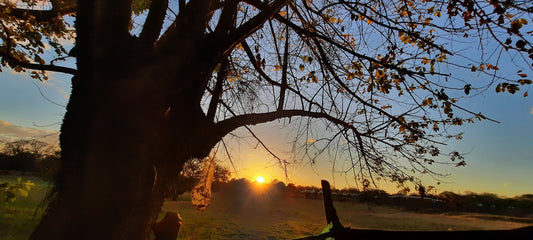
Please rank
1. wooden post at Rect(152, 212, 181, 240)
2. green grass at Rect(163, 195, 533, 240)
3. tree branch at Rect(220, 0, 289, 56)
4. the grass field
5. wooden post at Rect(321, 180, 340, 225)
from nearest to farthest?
wooden post at Rect(321, 180, 340, 225)
wooden post at Rect(152, 212, 181, 240)
tree branch at Rect(220, 0, 289, 56)
the grass field
green grass at Rect(163, 195, 533, 240)

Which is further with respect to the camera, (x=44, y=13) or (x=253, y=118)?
(x=44, y=13)

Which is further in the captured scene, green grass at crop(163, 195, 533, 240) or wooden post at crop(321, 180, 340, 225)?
green grass at crop(163, 195, 533, 240)

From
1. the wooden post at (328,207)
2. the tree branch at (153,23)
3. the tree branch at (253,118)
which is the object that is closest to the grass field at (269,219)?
the tree branch at (253,118)

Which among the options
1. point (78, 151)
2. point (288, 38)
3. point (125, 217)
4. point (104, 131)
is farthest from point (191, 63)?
point (288, 38)

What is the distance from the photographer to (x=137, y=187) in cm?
248

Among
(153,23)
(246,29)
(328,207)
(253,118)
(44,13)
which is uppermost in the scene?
(44,13)

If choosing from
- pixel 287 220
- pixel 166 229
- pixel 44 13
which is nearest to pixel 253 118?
pixel 166 229

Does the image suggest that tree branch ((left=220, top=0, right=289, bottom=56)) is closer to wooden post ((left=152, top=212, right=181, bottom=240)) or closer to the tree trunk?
the tree trunk

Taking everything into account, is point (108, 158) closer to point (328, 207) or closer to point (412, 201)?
point (328, 207)

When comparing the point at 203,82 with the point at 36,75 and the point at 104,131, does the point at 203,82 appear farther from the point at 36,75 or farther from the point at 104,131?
the point at 36,75

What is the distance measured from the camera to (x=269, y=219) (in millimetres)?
17344

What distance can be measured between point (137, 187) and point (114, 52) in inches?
51.1

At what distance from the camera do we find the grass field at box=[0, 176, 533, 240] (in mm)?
10962

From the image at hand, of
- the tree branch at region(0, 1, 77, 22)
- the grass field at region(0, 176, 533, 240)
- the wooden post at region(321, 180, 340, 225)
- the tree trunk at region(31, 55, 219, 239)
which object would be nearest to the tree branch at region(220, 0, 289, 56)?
the tree trunk at region(31, 55, 219, 239)
